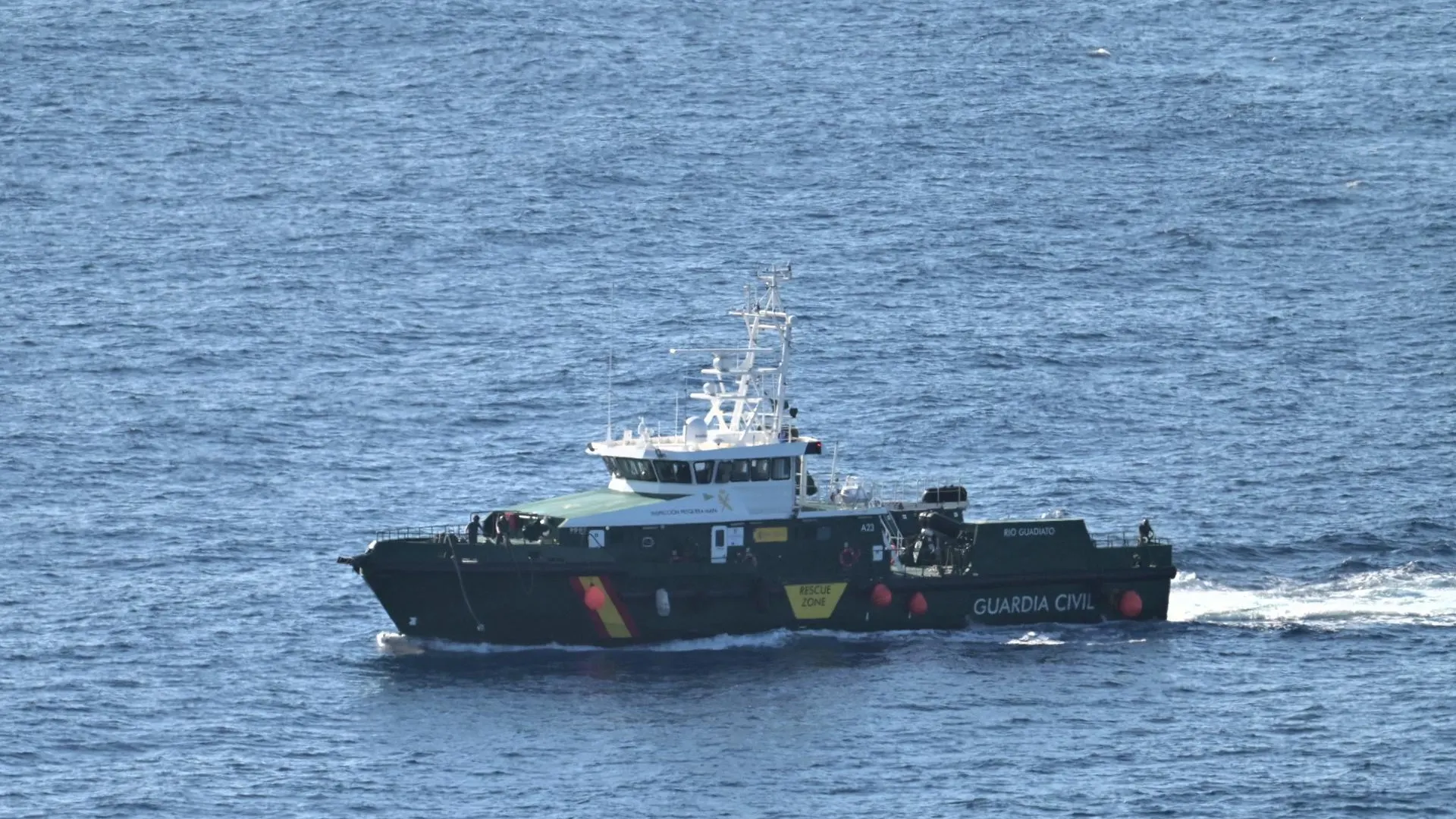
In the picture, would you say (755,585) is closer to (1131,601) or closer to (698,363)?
(1131,601)

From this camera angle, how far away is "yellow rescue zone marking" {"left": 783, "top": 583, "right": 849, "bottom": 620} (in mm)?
72875

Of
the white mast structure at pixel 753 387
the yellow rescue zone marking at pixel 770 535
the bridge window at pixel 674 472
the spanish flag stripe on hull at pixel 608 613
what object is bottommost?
the spanish flag stripe on hull at pixel 608 613

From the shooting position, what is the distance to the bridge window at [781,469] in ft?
240

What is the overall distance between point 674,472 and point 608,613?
397cm

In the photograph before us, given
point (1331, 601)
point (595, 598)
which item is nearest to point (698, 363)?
point (595, 598)

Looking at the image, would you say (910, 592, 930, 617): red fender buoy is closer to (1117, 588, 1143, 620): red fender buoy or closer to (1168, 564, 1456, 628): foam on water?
(1117, 588, 1143, 620): red fender buoy

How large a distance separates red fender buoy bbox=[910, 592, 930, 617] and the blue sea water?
142 centimetres

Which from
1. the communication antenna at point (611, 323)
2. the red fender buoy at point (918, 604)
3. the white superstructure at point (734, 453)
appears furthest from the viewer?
the communication antenna at point (611, 323)

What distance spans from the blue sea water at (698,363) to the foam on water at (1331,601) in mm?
239

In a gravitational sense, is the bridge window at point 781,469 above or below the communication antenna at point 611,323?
below

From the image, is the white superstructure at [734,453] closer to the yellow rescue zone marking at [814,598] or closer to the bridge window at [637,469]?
the bridge window at [637,469]

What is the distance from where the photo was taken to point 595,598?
232ft

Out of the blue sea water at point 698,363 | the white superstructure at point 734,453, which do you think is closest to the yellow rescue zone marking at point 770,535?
the white superstructure at point 734,453

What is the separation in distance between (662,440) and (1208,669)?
14.6 m
